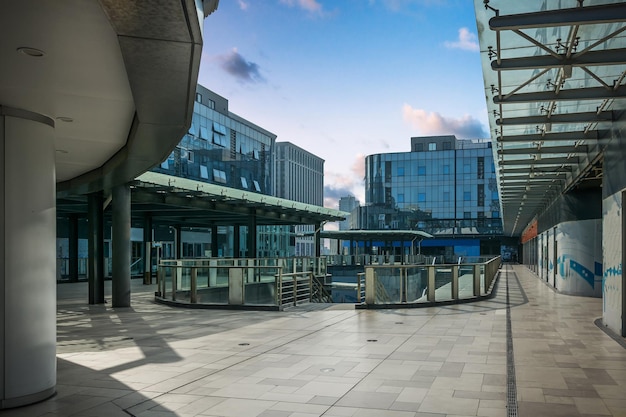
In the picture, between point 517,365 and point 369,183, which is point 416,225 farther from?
point 517,365

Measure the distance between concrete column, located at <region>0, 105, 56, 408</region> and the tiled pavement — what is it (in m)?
0.34

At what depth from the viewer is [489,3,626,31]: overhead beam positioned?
21.4 ft

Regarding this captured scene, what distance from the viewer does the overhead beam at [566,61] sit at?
7805 millimetres

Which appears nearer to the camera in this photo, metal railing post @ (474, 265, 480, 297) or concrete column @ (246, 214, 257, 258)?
metal railing post @ (474, 265, 480, 297)

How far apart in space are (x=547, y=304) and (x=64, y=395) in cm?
1427

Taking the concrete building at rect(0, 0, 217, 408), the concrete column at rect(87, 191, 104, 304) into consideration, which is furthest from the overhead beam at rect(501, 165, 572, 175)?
the concrete building at rect(0, 0, 217, 408)

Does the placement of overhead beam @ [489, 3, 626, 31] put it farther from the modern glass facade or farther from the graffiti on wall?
the modern glass facade

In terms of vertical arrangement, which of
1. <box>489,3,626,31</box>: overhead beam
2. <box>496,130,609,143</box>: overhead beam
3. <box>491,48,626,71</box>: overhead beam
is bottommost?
<box>496,130,609,143</box>: overhead beam

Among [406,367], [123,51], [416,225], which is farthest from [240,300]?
[416,225]

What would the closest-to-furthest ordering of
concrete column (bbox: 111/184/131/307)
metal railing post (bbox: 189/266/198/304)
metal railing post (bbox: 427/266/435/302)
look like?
1. metal railing post (bbox: 427/266/435/302)
2. metal railing post (bbox: 189/266/198/304)
3. concrete column (bbox: 111/184/131/307)

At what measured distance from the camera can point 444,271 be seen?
Result: 16.7 meters

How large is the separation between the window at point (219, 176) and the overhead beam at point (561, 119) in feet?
195

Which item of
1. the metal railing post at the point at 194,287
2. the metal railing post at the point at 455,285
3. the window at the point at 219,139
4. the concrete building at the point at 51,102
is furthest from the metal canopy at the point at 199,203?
the window at the point at 219,139


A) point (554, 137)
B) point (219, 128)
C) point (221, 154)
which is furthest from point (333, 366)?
point (219, 128)
